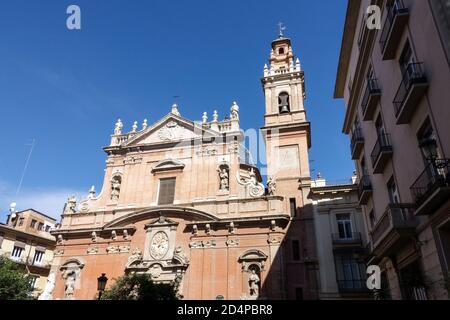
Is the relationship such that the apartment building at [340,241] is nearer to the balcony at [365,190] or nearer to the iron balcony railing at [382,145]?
the balcony at [365,190]

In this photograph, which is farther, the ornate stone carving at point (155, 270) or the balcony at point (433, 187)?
the ornate stone carving at point (155, 270)

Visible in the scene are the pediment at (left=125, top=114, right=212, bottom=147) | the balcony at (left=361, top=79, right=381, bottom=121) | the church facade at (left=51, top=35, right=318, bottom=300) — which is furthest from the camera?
the pediment at (left=125, top=114, right=212, bottom=147)

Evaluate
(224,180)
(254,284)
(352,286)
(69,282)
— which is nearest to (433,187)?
(352,286)

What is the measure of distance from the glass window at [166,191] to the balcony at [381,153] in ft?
51.5

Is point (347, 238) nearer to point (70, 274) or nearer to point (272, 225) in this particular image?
point (272, 225)

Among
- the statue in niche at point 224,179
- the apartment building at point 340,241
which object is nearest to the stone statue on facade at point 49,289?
the statue in niche at point 224,179

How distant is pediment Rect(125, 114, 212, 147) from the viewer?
2783 centimetres

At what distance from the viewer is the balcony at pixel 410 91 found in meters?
9.41

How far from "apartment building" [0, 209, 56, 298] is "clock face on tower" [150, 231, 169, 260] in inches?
549

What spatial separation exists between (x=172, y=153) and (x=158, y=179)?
7.61ft

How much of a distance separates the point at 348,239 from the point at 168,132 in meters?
15.7

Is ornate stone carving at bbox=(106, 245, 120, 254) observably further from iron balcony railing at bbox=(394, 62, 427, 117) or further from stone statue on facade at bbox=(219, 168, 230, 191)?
iron balcony railing at bbox=(394, 62, 427, 117)

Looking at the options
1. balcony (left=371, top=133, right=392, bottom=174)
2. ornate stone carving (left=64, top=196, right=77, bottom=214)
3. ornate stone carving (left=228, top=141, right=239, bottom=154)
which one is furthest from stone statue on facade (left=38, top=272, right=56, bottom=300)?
balcony (left=371, top=133, right=392, bottom=174)
